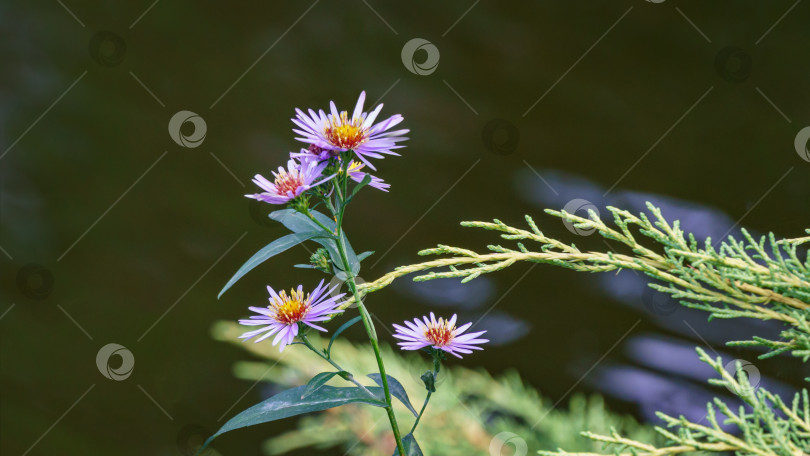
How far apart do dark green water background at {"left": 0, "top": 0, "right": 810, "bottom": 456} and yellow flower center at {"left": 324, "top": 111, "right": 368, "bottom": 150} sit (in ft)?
3.69

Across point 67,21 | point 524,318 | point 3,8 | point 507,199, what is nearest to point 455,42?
point 507,199

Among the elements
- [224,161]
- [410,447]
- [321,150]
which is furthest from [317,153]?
[224,161]

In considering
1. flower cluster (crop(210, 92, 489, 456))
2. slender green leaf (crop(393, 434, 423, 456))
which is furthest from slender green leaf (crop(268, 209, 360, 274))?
slender green leaf (crop(393, 434, 423, 456))

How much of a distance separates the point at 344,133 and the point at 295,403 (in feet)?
0.68

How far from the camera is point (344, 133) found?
494mm

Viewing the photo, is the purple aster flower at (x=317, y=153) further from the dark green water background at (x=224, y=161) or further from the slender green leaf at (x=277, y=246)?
the dark green water background at (x=224, y=161)

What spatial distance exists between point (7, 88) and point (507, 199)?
1.38 meters

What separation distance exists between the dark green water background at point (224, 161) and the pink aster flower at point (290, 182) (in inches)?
44.1

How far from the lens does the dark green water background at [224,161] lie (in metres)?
1.60

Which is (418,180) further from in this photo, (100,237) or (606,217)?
(100,237)

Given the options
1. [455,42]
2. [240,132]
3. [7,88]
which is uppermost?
[455,42]

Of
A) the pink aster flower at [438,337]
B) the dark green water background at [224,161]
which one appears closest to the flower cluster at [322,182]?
the pink aster flower at [438,337]

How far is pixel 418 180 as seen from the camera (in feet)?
5.50

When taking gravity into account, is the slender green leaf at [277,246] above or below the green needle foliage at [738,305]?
below
